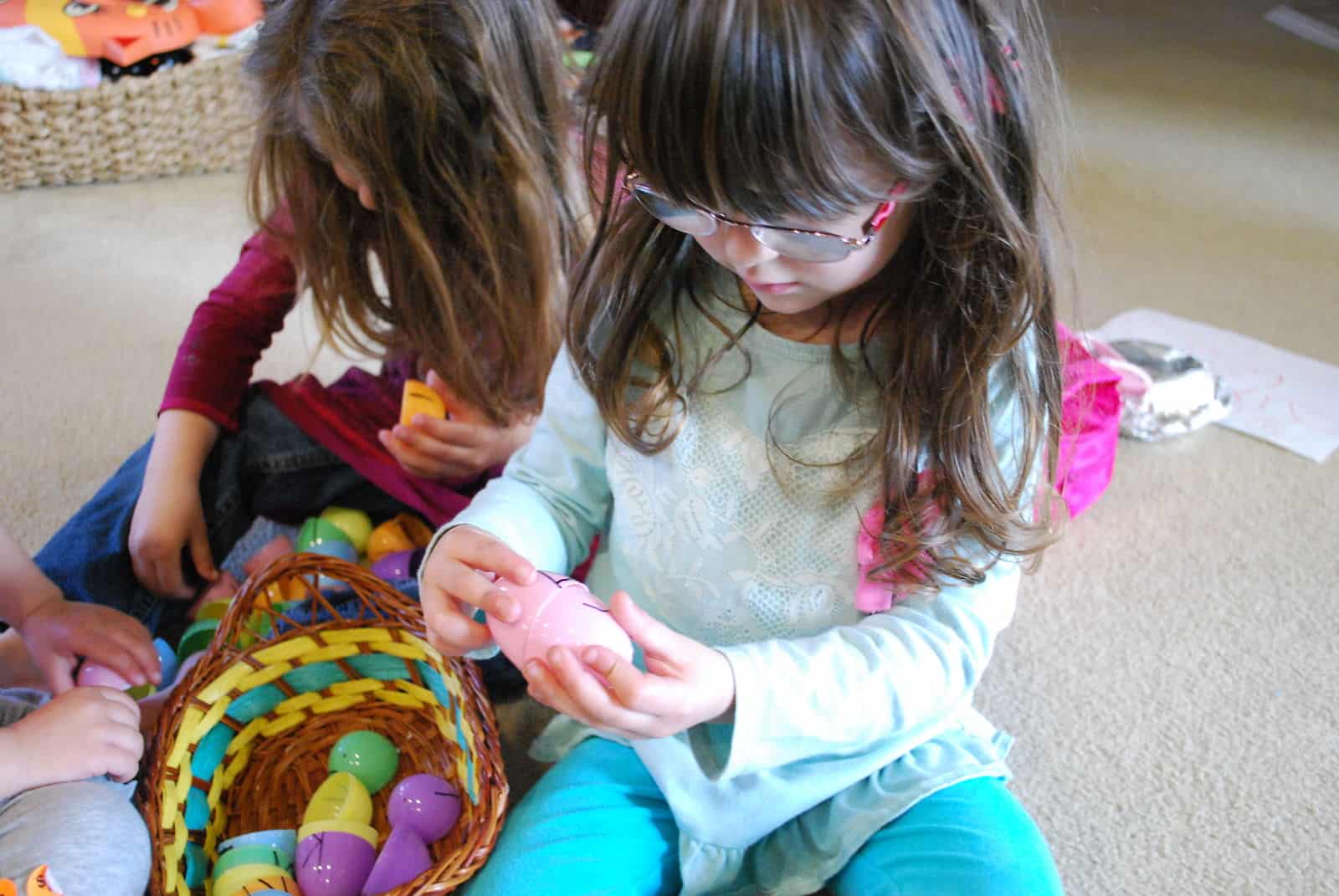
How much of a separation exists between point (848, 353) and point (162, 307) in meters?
1.31

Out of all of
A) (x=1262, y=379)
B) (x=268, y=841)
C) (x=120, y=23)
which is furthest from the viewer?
(x=120, y=23)

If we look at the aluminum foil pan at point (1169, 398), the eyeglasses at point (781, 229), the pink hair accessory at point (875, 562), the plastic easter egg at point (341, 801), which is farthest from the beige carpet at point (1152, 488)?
the eyeglasses at point (781, 229)

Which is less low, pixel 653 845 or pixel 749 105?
pixel 749 105

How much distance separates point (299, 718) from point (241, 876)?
17cm

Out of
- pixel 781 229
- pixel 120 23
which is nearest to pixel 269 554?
pixel 781 229

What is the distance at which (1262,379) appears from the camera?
5.13ft

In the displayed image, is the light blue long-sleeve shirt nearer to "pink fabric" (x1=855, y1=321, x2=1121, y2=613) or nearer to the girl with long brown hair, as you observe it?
"pink fabric" (x1=855, y1=321, x2=1121, y2=613)

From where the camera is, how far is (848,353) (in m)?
0.75

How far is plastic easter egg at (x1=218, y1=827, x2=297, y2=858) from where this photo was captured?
Result: 2.97ft

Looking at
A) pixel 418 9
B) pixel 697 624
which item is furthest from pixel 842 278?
pixel 418 9

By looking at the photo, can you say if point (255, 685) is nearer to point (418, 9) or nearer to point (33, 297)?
point (418, 9)

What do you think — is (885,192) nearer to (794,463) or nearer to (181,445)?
(794,463)

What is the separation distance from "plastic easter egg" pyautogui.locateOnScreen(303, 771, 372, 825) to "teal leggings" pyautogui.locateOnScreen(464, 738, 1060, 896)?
0.39ft

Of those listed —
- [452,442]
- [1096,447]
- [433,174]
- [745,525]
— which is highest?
[433,174]
